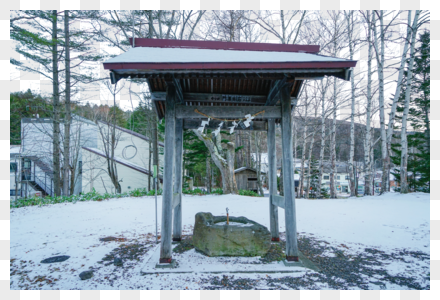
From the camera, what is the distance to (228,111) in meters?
4.02

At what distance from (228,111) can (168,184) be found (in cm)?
154

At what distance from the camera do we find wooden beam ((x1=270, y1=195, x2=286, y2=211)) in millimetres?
4219

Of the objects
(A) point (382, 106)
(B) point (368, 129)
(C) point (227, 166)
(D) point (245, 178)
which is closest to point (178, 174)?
(C) point (227, 166)

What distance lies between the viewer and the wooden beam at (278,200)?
4.22 m

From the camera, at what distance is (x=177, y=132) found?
5125 millimetres

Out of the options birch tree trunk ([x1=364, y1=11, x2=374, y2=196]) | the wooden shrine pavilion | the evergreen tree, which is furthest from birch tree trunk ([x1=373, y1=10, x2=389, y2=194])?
the wooden shrine pavilion

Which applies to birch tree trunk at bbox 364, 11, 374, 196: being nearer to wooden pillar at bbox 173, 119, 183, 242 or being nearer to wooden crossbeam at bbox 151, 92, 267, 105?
wooden crossbeam at bbox 151, 92, 267, 105

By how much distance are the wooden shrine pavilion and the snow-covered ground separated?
0.79m

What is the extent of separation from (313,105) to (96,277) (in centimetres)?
1686

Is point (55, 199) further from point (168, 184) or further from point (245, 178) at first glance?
point (245, 178)

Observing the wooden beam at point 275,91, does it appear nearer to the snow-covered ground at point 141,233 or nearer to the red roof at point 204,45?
the red roof at point 204,45

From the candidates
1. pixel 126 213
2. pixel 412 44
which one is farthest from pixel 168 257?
pixel 412 44

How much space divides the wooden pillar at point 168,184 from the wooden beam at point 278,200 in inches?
74.0

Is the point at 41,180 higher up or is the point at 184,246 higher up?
the point at 41,180
